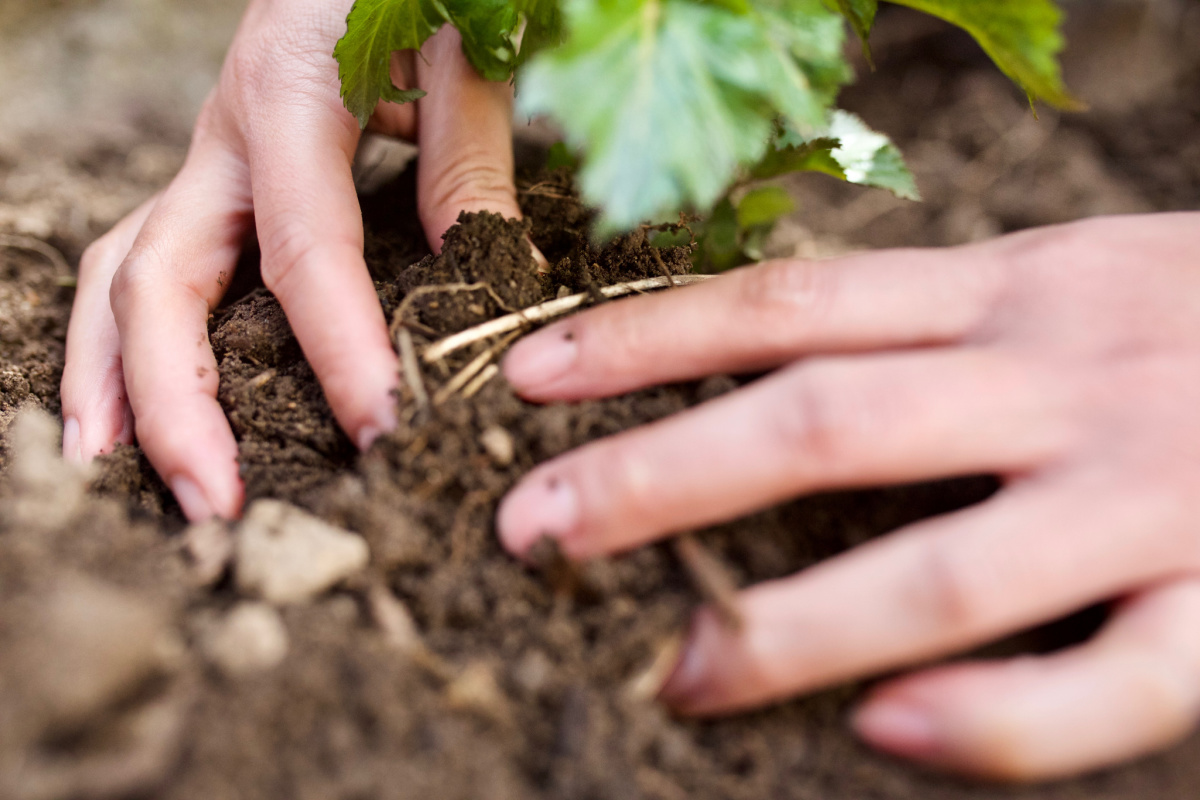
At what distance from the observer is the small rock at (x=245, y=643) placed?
0.99 meters

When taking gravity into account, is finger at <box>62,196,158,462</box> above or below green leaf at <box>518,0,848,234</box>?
below

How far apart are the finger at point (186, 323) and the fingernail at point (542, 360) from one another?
22.0 inches

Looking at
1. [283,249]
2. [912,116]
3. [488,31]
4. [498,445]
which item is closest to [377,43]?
[488,31]

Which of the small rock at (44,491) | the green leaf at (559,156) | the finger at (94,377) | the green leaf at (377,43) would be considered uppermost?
the green leaf at (377,43)

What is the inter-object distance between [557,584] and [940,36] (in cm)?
349

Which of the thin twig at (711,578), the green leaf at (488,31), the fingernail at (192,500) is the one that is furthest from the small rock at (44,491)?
the green leaf at (488,31)

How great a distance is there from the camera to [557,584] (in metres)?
1.13

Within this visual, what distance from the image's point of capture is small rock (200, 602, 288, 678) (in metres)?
0.99

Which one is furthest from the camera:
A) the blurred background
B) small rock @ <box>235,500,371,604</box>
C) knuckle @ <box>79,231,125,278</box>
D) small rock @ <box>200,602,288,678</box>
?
the blurred background

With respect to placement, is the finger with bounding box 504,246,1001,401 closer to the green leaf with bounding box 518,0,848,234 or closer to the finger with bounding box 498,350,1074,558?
the finger with bounding box 498,350,1074,558

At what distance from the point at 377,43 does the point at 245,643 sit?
112 centimetres

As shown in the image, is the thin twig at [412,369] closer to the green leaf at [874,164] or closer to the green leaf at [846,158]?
the green leaf at [846,158]

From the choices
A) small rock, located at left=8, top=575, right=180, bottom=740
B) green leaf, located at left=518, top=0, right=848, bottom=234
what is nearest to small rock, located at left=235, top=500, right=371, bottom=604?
small rock, located at left=8, top=575, right=180, bottom=740

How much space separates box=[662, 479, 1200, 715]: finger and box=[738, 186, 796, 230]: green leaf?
54 cm
